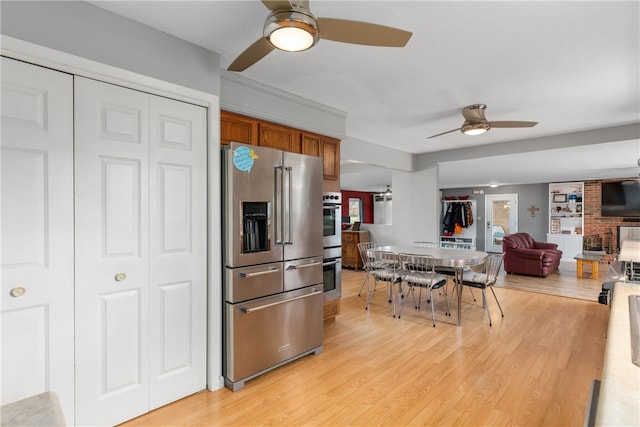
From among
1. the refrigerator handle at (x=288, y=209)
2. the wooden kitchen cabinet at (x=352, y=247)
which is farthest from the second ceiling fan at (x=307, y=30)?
the wooden kitchen cabinet at (x=352, y=247)

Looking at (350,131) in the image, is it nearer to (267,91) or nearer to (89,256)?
(267,91)

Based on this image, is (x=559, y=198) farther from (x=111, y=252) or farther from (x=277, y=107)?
(x=111, y=252)

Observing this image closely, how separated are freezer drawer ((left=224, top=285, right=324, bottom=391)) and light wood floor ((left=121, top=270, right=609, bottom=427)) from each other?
12 cm

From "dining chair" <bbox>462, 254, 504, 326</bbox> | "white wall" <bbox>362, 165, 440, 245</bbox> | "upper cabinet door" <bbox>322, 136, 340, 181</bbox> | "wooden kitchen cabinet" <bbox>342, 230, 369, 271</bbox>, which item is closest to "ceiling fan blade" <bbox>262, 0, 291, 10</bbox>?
"upper cabinet door" <bbox>322, 136, 340, 181</bbox>

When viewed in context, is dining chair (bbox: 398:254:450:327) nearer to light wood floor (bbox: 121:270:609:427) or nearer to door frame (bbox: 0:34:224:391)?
light wood floor (bbox: 121:270:609:427)

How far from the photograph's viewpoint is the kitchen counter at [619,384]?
0.72 meters

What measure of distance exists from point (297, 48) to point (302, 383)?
227 centimetres

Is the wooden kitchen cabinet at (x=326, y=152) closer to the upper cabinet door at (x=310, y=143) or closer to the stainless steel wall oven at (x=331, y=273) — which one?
the upper cabinet door at (x=310, y=143)

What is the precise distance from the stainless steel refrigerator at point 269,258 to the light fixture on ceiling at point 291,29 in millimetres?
961

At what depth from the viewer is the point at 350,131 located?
4.66 metres

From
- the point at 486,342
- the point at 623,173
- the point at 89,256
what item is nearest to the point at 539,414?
the point at 486,342

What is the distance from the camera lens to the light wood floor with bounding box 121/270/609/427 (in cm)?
210

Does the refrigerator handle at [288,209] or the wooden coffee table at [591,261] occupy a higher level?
the refrigerator handle at [288,209]

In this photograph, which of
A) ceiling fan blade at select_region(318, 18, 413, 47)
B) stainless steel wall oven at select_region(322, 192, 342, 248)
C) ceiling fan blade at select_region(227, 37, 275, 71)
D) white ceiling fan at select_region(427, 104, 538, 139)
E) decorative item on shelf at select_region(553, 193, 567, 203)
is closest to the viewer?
ceiling fan blade at select_region(318, 18, 413, 47)
